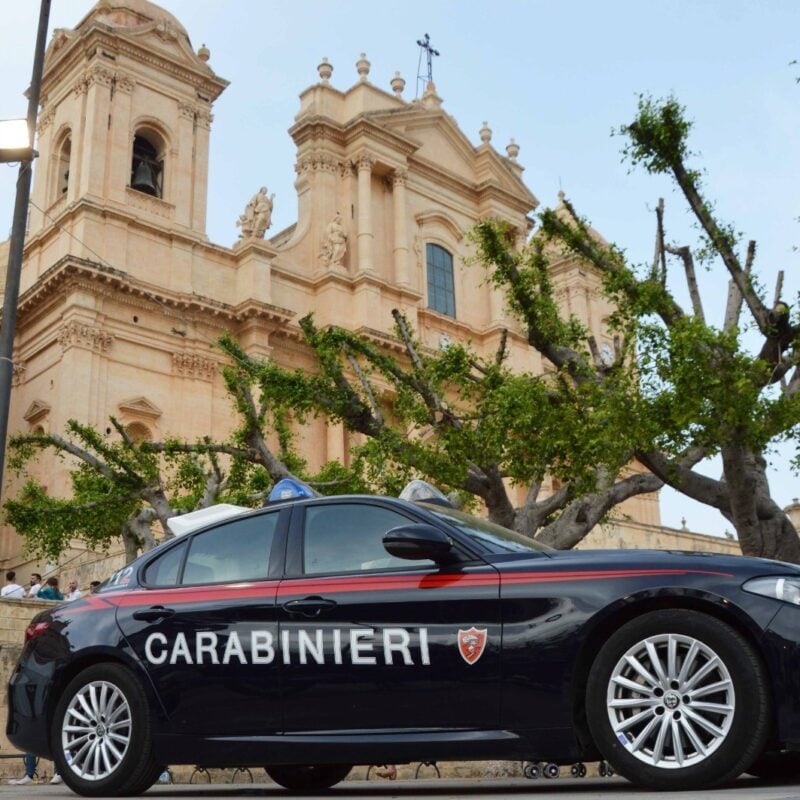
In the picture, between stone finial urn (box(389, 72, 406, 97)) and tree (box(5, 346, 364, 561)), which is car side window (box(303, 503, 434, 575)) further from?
stone finial urn (box(389, 72, 406, 97))

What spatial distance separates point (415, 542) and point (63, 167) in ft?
99.1

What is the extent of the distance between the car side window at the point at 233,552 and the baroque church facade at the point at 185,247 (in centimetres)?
2064

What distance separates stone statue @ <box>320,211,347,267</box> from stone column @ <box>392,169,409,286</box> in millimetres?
1999

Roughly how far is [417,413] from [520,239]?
24843 mm

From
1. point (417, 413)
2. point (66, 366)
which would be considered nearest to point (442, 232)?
point (66, 366)

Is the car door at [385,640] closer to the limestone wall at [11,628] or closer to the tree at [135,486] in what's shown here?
the limestone wall at [11,628]

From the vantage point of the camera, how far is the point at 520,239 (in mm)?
40406

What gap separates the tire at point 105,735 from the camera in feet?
17.6

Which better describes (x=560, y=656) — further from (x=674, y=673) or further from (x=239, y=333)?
(x=239, y=333)

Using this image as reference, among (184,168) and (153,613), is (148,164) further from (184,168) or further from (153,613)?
(153,613)

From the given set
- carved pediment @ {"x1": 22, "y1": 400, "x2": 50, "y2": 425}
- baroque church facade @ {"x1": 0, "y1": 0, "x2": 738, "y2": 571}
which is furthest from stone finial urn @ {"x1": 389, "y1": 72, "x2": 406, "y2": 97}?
carved pediment @ {"x1": 22, "y1": 400, "x2": 50, "y2": 425}

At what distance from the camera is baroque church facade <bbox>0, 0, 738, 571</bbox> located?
94.7 ft

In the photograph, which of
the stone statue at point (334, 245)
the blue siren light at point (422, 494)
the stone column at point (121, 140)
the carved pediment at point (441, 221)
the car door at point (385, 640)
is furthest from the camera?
the carved pediment at point (441, 221)

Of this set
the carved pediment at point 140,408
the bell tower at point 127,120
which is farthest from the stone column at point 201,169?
the carved pediment at point 140,408
